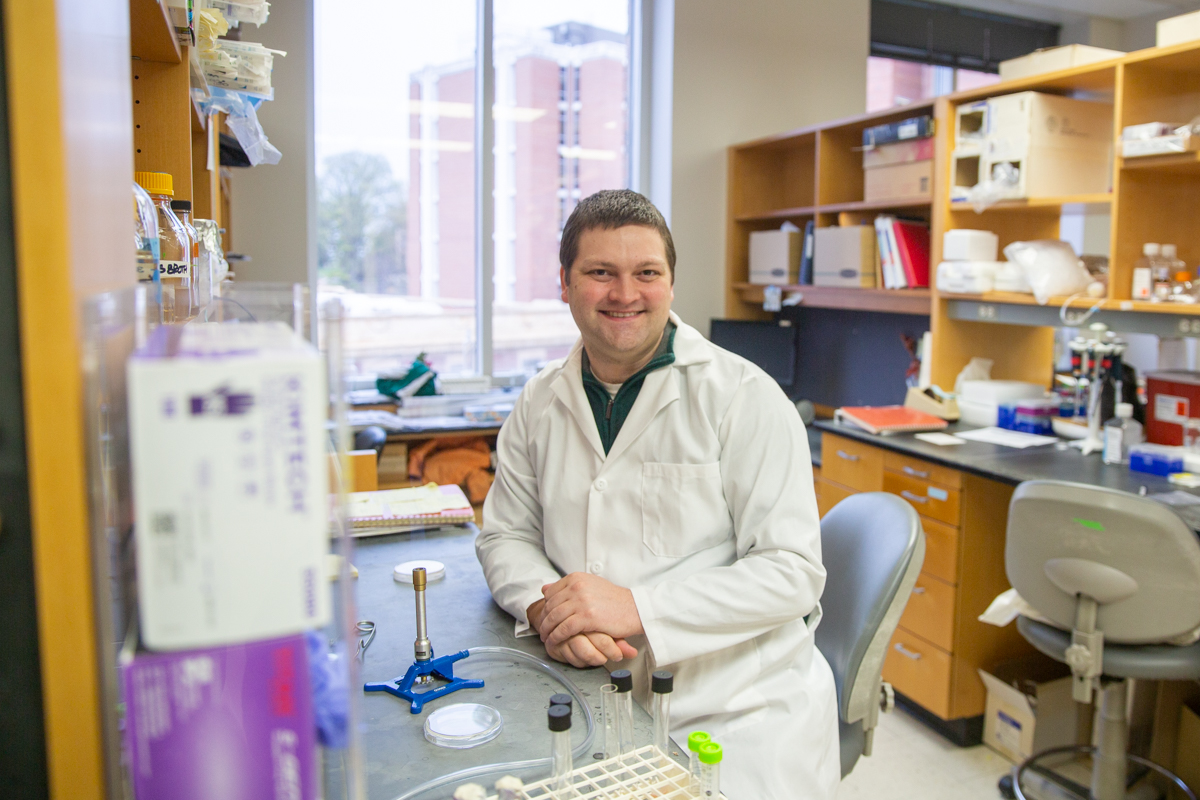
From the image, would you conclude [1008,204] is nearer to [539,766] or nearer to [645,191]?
[645,191]

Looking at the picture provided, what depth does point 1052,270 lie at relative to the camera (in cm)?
280

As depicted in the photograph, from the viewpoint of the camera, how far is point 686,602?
51.7 inches

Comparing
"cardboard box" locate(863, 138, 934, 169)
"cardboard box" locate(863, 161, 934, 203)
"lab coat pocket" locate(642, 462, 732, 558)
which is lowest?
"lab coat pocket" locate(642, 462, 732, 558)

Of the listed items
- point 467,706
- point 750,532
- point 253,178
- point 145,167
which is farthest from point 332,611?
point 253,178

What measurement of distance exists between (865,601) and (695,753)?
0.74 m

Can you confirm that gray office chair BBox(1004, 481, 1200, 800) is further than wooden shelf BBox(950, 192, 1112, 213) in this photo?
No

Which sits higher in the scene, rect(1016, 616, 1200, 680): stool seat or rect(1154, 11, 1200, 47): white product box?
rect(1154, 11, 1200, 47): white product box

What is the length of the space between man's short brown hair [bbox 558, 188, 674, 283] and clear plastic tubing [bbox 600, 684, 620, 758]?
0.78 m

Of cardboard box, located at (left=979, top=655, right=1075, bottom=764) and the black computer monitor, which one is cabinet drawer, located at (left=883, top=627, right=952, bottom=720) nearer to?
cardboard box, located at (left=979, top=655, right=1075, bottom=764)

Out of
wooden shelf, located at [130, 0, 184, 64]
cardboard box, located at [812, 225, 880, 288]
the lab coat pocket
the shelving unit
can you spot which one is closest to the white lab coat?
the lab coat pocket

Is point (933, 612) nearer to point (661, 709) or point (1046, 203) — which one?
point (1046, 203)

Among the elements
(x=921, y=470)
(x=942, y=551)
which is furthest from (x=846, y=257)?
(x=942, y=551)

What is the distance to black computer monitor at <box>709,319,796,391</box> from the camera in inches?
171

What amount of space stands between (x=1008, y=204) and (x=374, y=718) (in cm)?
277
